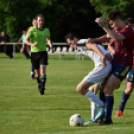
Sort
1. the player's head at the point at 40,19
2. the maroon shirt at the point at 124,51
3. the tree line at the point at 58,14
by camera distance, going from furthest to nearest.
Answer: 1. the tree line at the point at 58,14
2. the player's head at the point at 40,19
3. the maroon shirt at the point at 124,51

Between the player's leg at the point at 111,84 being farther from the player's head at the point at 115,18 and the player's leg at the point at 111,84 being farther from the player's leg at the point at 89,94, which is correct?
the player's head at the point at 115,18

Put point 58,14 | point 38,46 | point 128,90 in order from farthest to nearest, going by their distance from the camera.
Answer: point 58,14, point 38,46, point 128,90

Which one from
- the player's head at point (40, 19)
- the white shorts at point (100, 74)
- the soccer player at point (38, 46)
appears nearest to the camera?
the white shorts at point (100, 74)

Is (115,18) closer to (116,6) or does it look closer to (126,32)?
(126,32)

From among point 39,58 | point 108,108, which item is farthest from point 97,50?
point 39,58

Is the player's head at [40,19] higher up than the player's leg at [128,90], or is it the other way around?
the player's head at [40,19]

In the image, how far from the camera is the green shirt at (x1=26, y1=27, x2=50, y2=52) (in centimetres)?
1292

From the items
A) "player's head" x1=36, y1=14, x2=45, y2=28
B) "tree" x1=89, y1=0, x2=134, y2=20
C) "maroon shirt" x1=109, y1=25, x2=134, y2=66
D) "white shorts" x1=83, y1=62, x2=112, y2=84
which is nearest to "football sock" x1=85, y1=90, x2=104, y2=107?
"white shorts" x1=83, y1=62, x2=112, y2=84

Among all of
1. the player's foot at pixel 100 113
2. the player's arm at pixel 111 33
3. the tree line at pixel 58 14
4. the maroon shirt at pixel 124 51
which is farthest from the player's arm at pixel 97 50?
the tree line at pixel 58 14

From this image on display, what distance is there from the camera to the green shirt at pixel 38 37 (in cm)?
1292

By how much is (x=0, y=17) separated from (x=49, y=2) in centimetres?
614

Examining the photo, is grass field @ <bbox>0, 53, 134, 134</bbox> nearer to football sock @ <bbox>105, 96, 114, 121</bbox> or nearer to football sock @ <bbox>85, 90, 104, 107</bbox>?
football sock @ <bbox>105, 96, 114, 121</bbox>

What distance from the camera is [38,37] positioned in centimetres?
1311

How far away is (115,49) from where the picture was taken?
7754 mm
